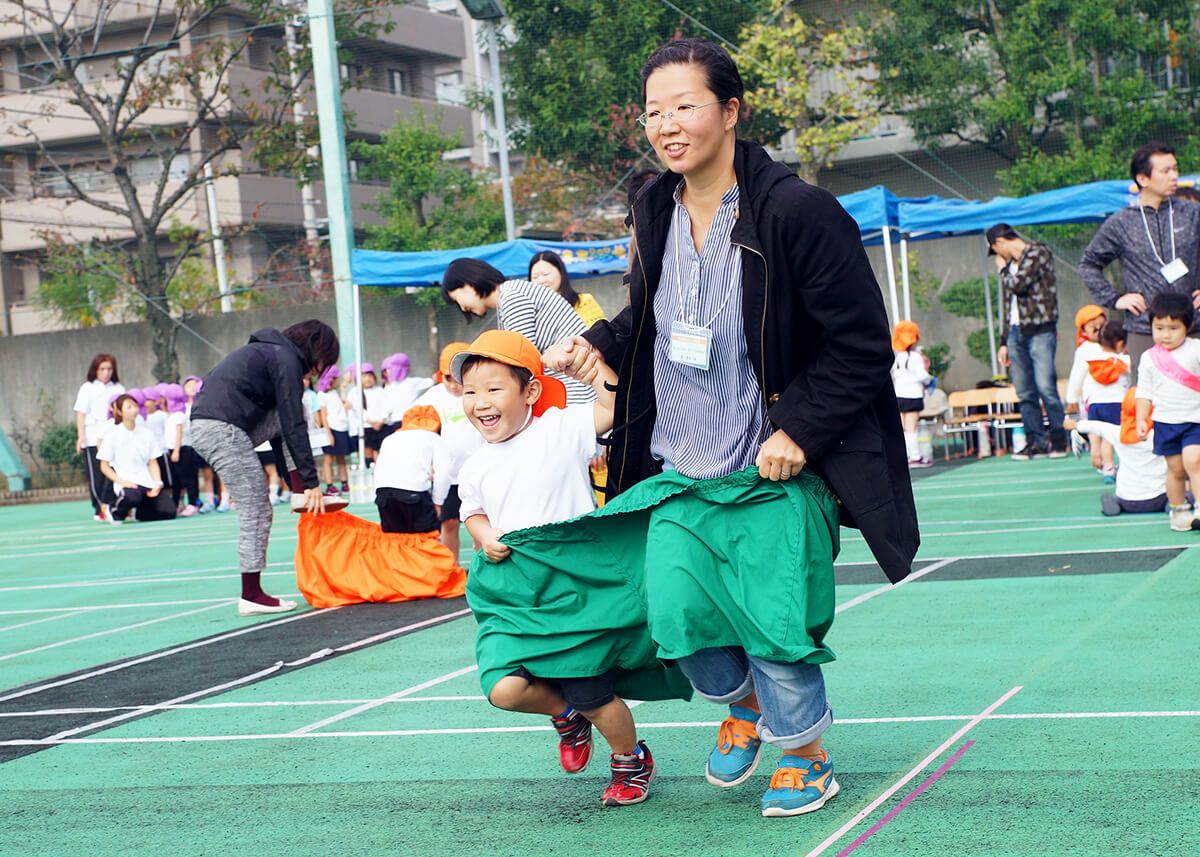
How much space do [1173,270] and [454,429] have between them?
168 inches

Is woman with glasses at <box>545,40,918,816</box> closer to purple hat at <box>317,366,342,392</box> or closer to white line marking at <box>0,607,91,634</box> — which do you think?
white line marking at <box>0,607,91,634</box>

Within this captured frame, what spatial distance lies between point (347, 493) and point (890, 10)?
13103mm

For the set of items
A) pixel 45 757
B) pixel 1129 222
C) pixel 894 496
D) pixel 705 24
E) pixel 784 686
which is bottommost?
pixel 45 757

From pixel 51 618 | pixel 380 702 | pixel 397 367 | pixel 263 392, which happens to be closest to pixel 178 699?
pixel 380 702

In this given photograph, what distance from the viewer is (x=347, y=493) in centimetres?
1945

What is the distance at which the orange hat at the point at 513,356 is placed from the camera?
4.28m

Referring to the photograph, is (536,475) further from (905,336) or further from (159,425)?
(159,425)

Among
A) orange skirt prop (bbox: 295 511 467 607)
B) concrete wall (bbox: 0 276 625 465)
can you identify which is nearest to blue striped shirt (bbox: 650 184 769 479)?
orange skirt prop (bbox: 295 511 467 607)

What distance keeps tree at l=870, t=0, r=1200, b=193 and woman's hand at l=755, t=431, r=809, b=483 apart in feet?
70.1

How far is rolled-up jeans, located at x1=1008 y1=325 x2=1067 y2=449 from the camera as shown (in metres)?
14.5

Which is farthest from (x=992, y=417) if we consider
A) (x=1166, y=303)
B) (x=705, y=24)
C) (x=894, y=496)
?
(x=894, y=496)

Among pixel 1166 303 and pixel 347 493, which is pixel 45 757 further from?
pixel 347 493

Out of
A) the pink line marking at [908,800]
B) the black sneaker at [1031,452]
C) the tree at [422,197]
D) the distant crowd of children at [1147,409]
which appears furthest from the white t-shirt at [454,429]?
the tree at [422,197]

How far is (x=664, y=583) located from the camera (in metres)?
3.75
